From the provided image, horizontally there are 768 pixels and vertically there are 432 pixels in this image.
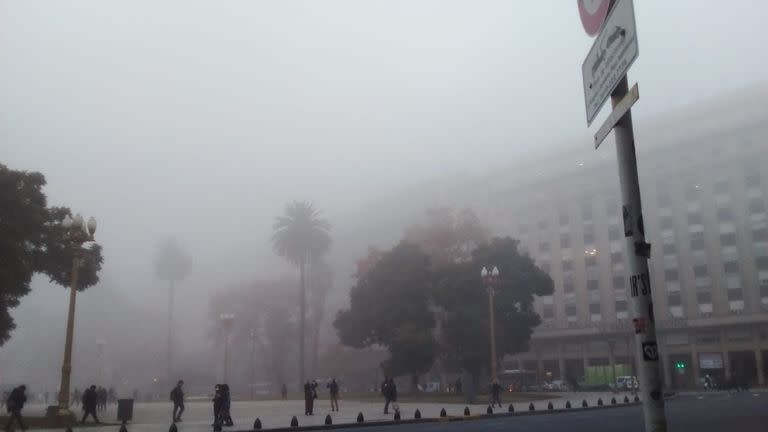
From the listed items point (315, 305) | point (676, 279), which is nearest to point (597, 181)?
point (676, 279)

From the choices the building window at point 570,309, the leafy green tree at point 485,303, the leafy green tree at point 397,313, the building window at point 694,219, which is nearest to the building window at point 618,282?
the building window at point 570,309

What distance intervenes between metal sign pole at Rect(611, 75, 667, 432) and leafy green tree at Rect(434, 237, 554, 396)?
170 feet

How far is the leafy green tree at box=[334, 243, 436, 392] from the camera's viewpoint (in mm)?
57969

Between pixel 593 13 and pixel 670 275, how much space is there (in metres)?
88.6

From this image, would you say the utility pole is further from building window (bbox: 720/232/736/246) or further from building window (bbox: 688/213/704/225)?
building window (bbox: 688/213/704/225)

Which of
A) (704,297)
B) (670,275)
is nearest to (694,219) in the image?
(670,275)

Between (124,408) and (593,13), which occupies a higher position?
(593,13)

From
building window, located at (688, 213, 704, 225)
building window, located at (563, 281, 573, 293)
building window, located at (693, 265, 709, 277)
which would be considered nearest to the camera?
building window, located at (693, 265, 709, 277)

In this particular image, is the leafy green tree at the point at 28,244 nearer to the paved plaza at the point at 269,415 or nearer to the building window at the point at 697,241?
the paved plaza at the point at 269,415

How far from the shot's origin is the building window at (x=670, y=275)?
86.8 meters

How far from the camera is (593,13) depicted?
5945mm

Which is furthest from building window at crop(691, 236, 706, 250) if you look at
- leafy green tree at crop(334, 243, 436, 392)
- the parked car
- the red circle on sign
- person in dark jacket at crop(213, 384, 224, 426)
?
the red circle on sign

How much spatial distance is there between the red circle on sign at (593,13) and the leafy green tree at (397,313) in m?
52.3

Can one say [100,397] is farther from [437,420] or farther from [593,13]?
[593,13]
